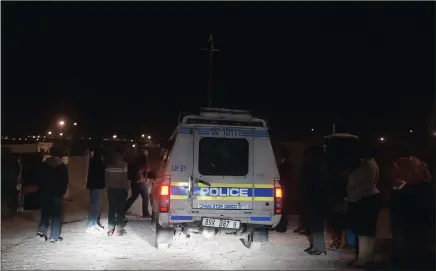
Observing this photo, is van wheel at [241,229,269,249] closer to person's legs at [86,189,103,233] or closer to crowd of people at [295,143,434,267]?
crowd of people at [295,143,434,267]

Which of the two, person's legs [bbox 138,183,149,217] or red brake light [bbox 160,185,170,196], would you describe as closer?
red brake light [bbox 160,185,170,196]

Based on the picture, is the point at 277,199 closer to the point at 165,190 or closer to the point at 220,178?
the point at 220,178

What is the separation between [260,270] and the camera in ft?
23.1

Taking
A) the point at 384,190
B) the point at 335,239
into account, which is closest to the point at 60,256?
the point at 335,239

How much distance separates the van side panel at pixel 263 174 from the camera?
307 inches

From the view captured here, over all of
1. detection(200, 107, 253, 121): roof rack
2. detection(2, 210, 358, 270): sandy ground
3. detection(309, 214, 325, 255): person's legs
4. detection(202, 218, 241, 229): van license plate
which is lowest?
detection(2, 210, 358, 270): sandy ground

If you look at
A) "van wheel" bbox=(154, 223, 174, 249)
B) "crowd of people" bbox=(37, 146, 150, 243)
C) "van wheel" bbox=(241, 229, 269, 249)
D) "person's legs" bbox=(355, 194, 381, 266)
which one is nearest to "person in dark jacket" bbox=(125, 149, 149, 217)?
"crowd of people" bbox=(37, 146, 150, 243)

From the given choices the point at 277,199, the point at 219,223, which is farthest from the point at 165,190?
the point at 277,199

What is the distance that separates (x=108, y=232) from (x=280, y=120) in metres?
39.3

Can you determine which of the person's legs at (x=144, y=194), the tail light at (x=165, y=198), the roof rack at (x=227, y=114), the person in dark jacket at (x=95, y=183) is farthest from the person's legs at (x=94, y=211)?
the roof rack at (x=227, y=114)

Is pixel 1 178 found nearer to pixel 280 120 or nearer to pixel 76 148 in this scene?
pixel 76 148

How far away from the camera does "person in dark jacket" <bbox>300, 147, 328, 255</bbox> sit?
26.9 feet

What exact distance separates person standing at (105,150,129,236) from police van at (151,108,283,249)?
2037 mm

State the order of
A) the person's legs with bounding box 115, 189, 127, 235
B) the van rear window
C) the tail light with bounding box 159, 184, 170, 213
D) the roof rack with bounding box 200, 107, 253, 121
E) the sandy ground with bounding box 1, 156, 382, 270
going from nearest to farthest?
the sandy ground with bounding box 1, 156, 382, 270 < the tail light with bounding box 159, 184, 170, 213 < the van rear window < the roof rack with bounding box 200, 107, 253, 121 < the person's legs with bounding box 115, 189, 127, 235
